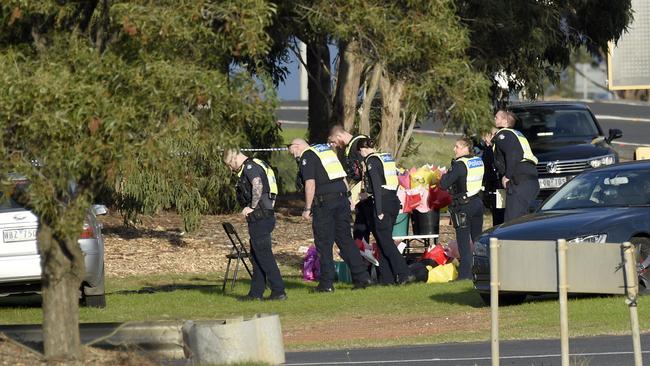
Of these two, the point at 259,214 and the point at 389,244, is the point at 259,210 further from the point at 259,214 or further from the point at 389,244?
the point at 389,244

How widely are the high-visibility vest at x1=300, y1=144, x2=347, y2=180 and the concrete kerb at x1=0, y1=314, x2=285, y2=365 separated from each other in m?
Answer: 5.73

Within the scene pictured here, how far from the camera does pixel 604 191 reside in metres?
16.6

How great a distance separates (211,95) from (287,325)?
20.5 feet

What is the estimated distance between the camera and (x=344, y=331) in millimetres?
14852

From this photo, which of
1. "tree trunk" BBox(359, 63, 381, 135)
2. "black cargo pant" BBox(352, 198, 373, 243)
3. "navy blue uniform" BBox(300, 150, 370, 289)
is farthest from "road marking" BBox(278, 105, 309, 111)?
"navy blue uniform" BBox(300, 150, 370, 289)

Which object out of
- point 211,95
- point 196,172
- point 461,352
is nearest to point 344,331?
point 461,352

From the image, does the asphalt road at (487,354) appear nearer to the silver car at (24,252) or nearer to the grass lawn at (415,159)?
the silver car at (24,252)

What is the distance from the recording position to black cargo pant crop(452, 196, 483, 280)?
60.2 feet

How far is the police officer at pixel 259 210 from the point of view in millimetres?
17062

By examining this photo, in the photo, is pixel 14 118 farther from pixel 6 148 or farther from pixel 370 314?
pixel 370 314

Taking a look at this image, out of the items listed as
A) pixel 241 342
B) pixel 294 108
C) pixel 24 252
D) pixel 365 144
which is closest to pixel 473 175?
pixel 365 144

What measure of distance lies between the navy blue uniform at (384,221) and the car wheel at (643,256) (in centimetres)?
368

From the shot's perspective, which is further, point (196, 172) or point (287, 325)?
point (196, 172)

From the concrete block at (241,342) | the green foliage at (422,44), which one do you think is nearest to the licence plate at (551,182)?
the green foliage at (422,44)
